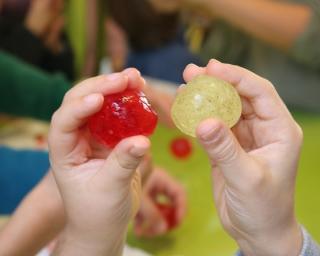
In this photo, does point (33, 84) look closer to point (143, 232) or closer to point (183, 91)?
point (143, 232)

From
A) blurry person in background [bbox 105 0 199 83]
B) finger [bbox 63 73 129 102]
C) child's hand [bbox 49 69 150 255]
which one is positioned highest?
finger [bbox 63 73 129 102]

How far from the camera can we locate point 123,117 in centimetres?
29

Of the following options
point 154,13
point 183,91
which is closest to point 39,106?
point 183,91

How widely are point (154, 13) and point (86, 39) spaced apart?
1.23 feet

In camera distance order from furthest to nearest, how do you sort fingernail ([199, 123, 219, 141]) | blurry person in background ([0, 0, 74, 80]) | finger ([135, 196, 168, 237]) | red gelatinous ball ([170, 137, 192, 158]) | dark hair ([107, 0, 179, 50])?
1. dark hair ([107, 0, 179, 50])
2. blurry person in background ([0, 0, 74, 80])
3. red gelatinous ball ([170, 137, 192, 158])
4. finger ([135, 196, 168, 237])
5. fingernail ([199, 123, 219, 141])

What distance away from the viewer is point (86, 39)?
91 centimetres

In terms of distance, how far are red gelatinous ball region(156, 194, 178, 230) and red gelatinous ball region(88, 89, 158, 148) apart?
26 centimetres

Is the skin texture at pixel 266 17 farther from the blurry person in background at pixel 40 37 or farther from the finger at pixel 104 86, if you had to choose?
the finger at pixel 104 86

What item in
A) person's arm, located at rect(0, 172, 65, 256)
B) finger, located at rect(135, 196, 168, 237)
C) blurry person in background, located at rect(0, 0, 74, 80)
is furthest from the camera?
blurry person in background, located at rect(0, 0, 74, 80)

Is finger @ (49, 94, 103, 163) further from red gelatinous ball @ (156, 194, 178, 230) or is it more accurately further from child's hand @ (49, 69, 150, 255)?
red gelatinous ball @ (156, 194, 178, 230)

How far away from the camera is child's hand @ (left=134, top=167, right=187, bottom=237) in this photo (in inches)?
20.7

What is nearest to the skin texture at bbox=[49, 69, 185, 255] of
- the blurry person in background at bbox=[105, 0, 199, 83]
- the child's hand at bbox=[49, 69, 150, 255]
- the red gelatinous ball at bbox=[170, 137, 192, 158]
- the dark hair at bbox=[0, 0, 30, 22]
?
the child's hand at bbox=[49, 69, 150, 255]

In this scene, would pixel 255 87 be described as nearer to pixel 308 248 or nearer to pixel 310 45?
pixel 308 248

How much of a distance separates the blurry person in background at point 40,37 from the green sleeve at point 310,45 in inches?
16.4
